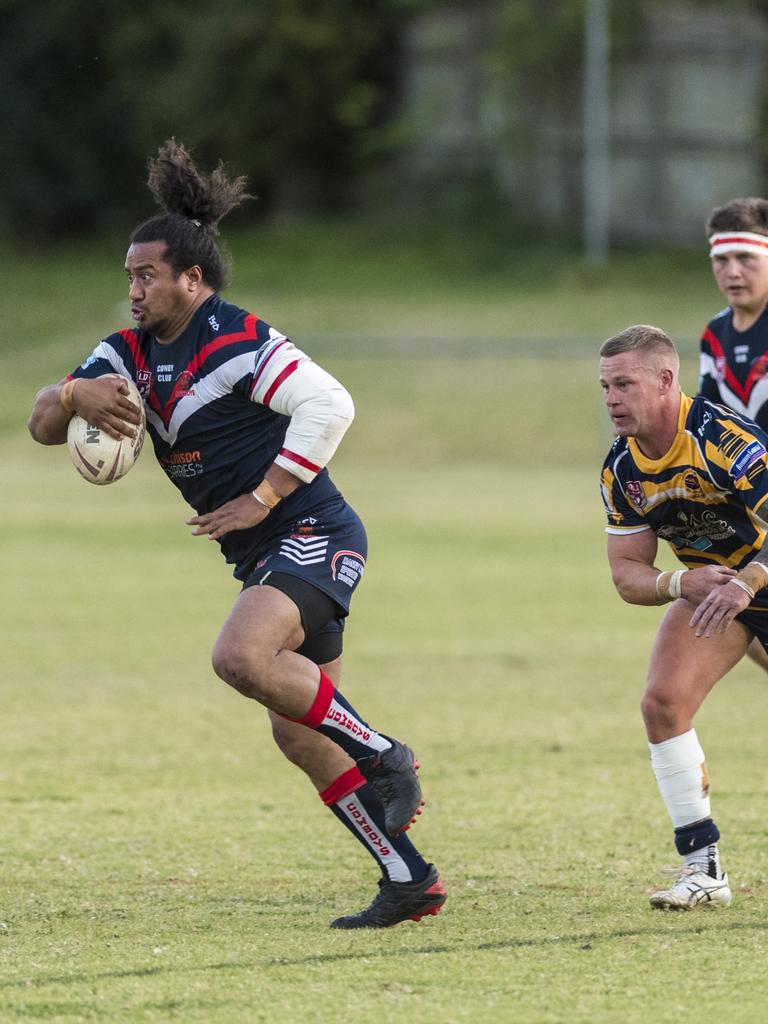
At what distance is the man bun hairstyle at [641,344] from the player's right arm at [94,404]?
62.2 inches

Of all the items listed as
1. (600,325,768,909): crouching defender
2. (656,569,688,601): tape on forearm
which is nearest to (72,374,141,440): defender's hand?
(600,325,768,909): crouching defender

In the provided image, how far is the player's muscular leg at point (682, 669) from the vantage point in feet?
17.9

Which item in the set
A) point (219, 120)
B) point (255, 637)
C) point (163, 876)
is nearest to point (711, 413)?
point (255, 637)

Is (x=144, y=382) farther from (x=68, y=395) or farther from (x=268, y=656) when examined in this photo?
(x=268, y=656)

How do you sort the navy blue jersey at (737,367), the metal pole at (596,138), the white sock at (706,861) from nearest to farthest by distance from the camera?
the white sock at (706,861) < the navy blue jersey at (737,367) < the metal pole at (596,138)

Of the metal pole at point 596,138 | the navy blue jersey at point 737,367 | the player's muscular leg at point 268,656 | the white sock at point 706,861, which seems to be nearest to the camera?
the player's muscular leg at point 268,656

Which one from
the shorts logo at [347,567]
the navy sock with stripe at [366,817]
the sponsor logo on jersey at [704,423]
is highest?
the sponsor logo on jersey at [704,423]

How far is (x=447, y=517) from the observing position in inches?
734

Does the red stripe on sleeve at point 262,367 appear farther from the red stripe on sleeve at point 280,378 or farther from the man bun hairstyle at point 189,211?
the man bun hairstyle at point 189,211

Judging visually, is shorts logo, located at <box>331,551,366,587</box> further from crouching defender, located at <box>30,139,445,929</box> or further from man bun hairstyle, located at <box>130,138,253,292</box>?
man bun hairstyle, located at <box>130,138,253,292</box>

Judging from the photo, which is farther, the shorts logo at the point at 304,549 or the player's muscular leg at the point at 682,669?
the player's muscular leg at the point at 682,669

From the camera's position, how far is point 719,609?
16.7ft

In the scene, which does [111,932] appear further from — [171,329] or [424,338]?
[424,338]

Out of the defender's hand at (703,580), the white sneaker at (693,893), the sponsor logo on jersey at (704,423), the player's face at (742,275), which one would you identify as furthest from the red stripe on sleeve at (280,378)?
the player's face at (742,275)
